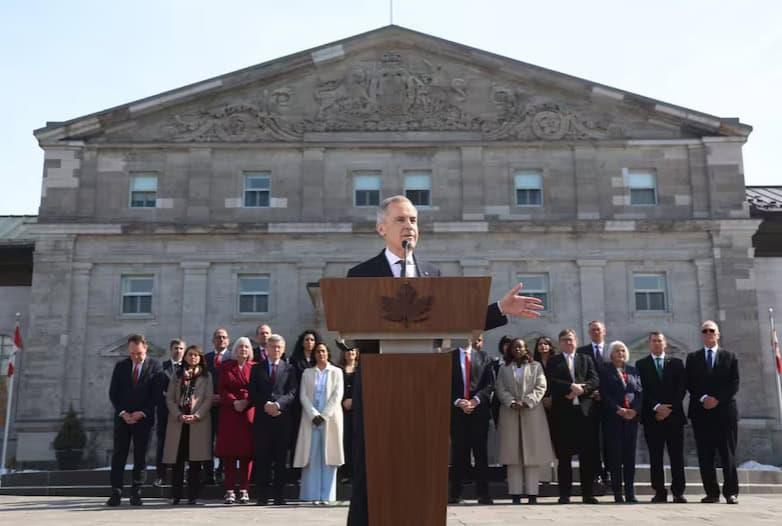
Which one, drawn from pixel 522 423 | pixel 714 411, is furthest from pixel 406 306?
pixel 714 411

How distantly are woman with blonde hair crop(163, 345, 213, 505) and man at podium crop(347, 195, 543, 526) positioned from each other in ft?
27.5

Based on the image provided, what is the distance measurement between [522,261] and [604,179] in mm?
4040

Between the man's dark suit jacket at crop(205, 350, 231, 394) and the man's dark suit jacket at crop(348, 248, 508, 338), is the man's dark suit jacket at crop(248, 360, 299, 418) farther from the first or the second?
the man's dark suit jacket at crop(348, 248, 508, 338)

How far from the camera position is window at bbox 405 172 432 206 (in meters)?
28.2

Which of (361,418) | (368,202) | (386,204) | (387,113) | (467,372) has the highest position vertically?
(387,113)

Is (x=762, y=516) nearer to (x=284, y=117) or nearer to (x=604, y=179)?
(x=604, y=179)

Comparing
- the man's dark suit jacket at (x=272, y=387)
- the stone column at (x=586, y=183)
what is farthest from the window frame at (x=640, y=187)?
the man's dark suit jacket at (x=272, y=387)

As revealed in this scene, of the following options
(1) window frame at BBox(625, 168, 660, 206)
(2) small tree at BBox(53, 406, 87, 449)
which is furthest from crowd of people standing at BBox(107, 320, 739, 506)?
(1) window frame at BBox(625, 168, 660, 206)

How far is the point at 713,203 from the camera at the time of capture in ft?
90.6

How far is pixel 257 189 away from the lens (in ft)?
92.8

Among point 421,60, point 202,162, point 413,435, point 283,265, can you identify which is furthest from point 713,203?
point 413,435

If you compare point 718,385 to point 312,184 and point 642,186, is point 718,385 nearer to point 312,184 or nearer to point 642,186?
point 642,186

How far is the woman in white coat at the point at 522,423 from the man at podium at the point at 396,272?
7.61m

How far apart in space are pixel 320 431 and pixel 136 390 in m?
2.75
